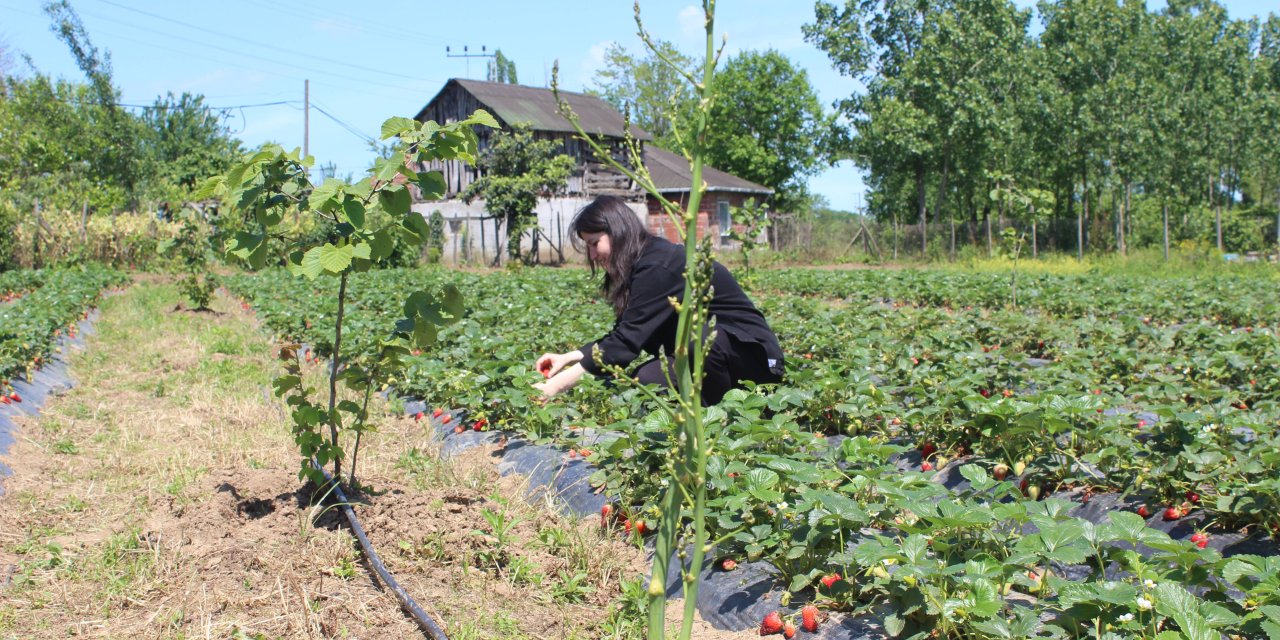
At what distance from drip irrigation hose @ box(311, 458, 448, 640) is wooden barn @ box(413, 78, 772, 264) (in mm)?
23744

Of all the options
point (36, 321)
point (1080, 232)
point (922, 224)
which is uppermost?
point (922, 224)

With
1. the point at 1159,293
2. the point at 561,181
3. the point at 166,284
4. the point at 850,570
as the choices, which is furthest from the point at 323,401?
the point at 561,181

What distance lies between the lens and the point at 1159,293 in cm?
1123

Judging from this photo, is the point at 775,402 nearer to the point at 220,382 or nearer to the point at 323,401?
the point at 323,401

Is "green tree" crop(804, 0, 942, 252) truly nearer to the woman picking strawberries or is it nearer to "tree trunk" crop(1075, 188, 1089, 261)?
"tree trunk" crop(1075, 188, 1089, 261)

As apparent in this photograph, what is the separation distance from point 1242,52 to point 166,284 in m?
38.6

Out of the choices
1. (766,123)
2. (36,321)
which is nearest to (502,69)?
(766,123)

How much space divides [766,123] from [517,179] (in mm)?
26000

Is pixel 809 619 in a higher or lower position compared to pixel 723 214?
lower

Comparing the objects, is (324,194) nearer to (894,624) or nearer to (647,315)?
(647,315)

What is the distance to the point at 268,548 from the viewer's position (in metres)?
3.15

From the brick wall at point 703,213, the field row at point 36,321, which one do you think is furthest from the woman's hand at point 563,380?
the brick wall at point 703,213

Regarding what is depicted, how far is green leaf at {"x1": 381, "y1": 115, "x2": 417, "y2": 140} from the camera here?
314 centimetres

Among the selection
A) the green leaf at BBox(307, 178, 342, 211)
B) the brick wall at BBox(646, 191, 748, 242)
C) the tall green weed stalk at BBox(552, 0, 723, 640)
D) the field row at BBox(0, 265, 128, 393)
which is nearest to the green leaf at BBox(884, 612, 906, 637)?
the tall green weed stalk at BBox(552, 0, 723, 640)
